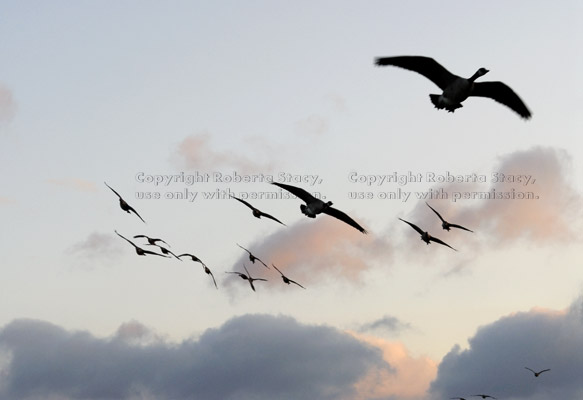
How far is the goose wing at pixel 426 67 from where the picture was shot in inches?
1973

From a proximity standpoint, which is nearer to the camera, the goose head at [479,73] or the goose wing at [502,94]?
the goose head at [479,73]

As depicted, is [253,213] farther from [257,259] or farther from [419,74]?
[419,74]

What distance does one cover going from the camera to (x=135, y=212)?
48.9 metres

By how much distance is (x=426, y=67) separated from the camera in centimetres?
5069

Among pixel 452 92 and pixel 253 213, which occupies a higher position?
pixel 452 92

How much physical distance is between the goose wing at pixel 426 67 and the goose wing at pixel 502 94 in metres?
2.33

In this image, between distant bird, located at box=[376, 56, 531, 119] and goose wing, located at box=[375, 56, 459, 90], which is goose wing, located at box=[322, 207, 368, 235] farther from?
goose wing, located at box=[375, 56, 459, 90]

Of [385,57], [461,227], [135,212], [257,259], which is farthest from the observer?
[257,259]

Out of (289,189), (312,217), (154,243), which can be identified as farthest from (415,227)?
(154,243)

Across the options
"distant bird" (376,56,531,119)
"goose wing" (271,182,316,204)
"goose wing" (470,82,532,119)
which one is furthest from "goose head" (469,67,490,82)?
"goose wing" (271,182,316,204)

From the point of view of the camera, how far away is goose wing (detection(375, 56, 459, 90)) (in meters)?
50.1

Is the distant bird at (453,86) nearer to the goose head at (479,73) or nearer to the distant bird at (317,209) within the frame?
the goose head at (479,73)

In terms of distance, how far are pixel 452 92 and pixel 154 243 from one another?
20.7 metres

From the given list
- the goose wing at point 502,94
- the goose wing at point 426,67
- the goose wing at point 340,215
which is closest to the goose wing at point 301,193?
the goose wing at point 340,215
